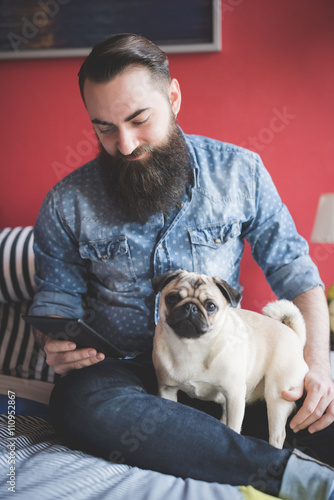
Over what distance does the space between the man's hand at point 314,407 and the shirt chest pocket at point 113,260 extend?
0.53 meters

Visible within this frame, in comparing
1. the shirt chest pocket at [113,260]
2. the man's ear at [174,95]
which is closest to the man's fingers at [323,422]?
the shirt chest pocket at [113,260]

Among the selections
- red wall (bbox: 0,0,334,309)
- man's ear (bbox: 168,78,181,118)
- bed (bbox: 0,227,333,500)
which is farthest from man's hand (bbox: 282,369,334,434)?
red wall (bbox: 0,0,334,309)

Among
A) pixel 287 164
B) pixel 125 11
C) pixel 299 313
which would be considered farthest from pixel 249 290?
pixel 125 11

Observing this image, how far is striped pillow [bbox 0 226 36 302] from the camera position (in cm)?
165

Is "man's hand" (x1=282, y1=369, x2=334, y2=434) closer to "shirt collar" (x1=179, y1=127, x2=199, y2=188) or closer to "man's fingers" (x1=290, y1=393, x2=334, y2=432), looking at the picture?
"man's fingers" (x1=290, y1=393, x2=334, y2=432)

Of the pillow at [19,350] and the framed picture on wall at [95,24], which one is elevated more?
the framed picture on wall at [95,24]

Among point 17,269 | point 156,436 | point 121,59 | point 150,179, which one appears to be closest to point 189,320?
point 156,436

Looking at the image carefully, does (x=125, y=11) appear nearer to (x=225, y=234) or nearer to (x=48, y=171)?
(x=48, y=171)

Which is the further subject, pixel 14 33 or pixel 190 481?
pixel 14 33

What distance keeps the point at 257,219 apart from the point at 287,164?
0.85 metres

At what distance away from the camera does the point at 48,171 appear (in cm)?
209

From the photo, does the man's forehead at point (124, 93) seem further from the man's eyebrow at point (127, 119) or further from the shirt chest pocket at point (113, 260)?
the shirt chest pocket at point (113, 260)

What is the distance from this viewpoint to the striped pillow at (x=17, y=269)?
1654mm

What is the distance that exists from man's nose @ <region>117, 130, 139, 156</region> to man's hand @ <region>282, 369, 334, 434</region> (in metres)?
0.72
